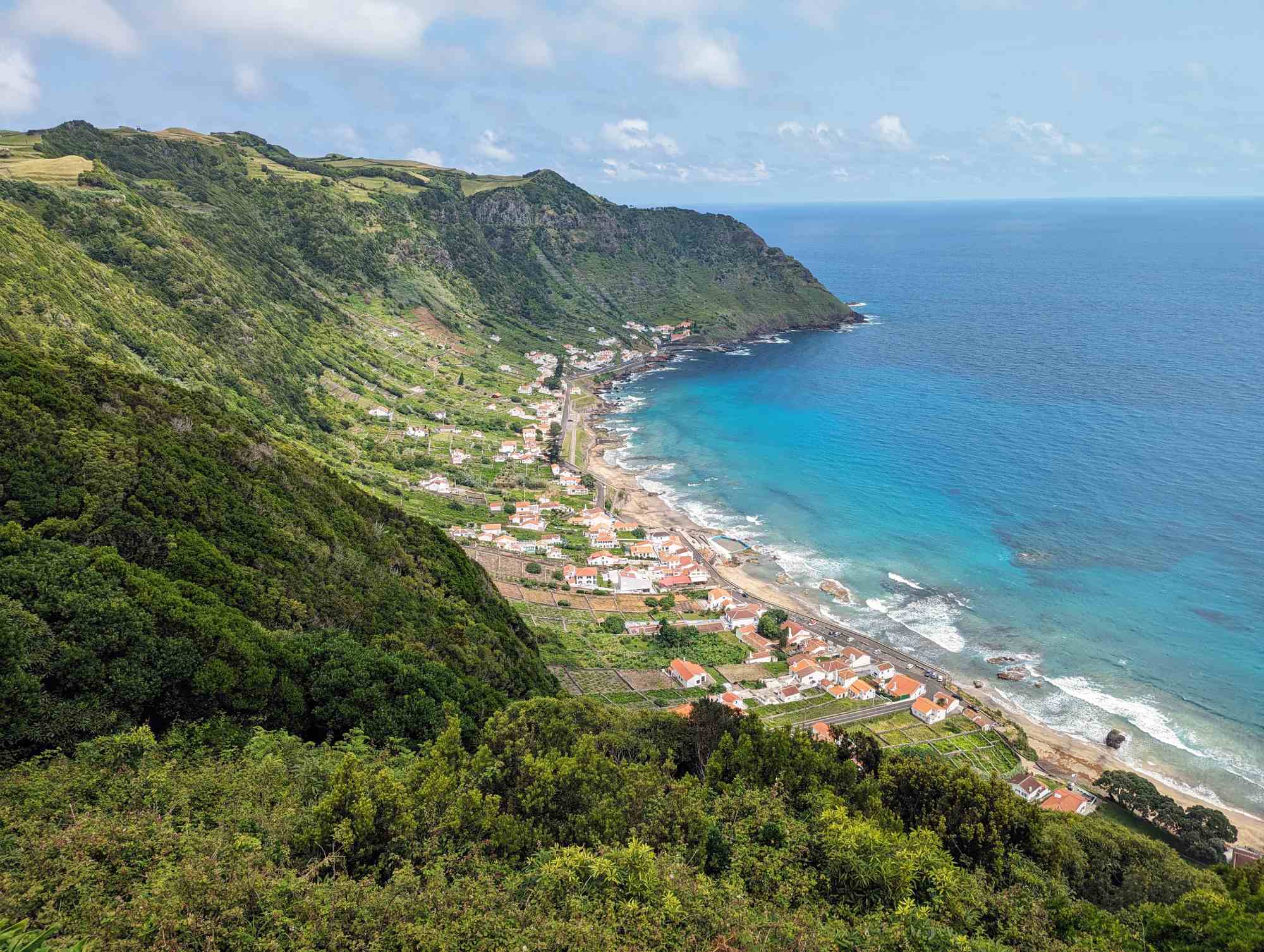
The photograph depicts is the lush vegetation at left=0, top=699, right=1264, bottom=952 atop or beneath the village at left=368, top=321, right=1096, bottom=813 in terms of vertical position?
atop

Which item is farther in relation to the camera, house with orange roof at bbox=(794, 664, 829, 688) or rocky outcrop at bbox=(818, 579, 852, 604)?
rocky outcrop at bbox=(818, 579, 852, 604)

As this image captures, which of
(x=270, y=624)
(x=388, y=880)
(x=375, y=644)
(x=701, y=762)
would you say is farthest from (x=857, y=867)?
(x=270, y=624)

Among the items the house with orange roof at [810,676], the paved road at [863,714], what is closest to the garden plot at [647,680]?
the paved road at [863,714]

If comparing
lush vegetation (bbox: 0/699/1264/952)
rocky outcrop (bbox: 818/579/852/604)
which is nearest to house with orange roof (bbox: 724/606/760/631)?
rocky outcrop (bbox: 818/579/852/604)

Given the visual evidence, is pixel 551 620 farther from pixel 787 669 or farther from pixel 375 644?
pixel 375 644

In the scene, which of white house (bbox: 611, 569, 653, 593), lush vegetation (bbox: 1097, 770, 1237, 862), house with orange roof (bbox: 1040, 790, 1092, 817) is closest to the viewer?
lush vegetation (bbox: 1097, 770, 1237, 862)

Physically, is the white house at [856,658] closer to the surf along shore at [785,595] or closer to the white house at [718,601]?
the surf along shore at [785,595]

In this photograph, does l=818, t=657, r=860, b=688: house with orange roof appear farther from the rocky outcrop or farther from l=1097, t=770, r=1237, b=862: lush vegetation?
l=1097, t=770, r=1237, b=862: lush vegetation
